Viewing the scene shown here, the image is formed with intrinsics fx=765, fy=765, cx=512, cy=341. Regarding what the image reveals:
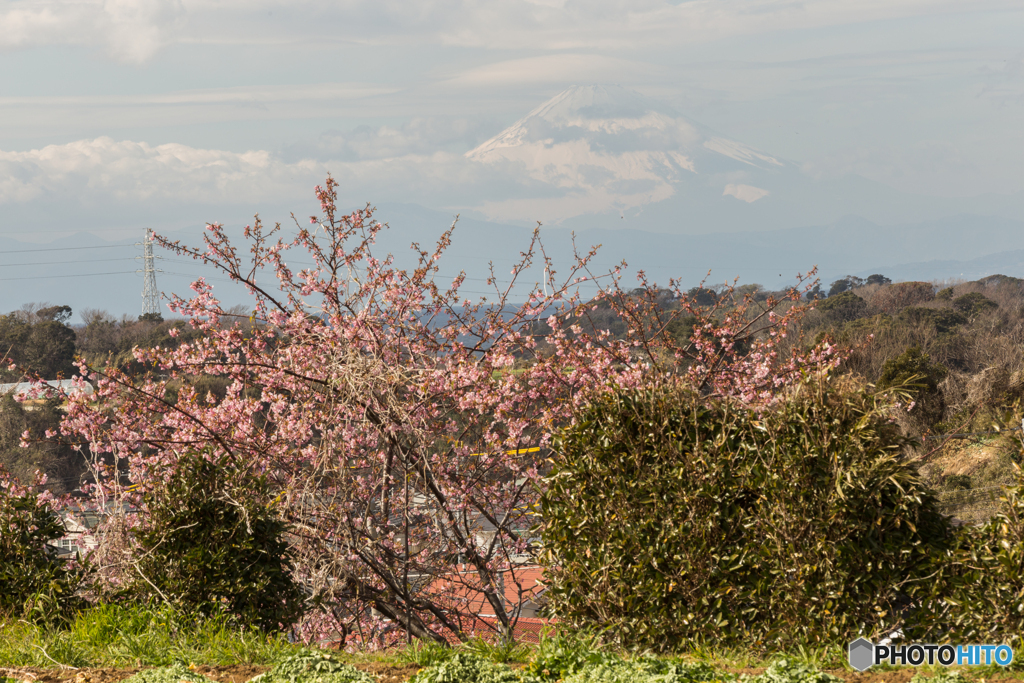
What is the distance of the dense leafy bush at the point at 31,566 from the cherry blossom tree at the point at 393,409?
0.42 metres

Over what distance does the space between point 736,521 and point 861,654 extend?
805 millimetres

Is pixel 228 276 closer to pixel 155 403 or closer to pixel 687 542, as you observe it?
pixel 155 403

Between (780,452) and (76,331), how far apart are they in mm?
43541

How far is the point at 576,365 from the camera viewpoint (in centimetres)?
780

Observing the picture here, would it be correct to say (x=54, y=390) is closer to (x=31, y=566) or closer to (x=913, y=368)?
(x=31, y=566)

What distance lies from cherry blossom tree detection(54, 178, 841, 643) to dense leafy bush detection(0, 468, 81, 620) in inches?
16.6

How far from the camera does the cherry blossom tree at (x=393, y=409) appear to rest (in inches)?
198

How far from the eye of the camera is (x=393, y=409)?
494 centimetres

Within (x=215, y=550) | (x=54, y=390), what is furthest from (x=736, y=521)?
(x=54, y=390)

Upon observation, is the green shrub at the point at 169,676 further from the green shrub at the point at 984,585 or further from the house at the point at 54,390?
the house at the point at 54,390

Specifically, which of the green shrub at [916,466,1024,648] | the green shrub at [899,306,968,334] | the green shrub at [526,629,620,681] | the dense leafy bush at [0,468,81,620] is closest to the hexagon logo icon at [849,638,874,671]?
the green shrub at [916,466,1024,648]

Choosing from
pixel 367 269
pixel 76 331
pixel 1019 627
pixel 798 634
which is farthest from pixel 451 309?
pixel 76 331

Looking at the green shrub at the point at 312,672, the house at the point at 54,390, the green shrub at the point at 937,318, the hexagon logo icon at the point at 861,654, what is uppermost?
the green shrub at the point at 937,318

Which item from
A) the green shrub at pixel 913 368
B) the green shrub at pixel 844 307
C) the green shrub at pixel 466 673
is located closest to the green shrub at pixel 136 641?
the green shrub at pixel 466 673
